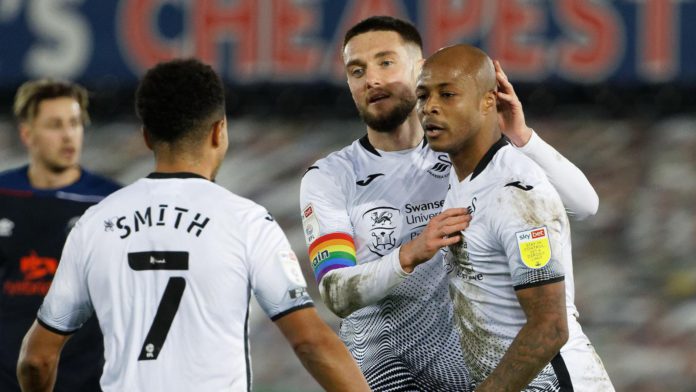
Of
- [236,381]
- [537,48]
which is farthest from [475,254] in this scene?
[537,48]


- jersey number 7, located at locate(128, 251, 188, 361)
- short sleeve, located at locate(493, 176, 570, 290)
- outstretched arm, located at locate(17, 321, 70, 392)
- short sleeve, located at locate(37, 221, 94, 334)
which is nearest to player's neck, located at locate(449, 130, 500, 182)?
short sleeve, located at locate(493, 176, 570, 290)

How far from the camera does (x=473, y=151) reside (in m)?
4.98

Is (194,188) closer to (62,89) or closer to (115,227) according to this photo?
(115,227)

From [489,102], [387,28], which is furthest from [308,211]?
[489,102]

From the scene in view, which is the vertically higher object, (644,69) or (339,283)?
(644,69)

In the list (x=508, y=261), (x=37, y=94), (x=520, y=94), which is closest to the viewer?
(x=508, y=261)

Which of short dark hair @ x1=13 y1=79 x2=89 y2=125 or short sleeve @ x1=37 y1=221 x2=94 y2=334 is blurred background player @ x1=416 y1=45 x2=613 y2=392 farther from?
short dark hair @ x1=13 y1=79 x2=89 y2=125

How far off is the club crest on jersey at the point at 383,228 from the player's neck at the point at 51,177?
89.9 inches

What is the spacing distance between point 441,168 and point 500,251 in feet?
3.08

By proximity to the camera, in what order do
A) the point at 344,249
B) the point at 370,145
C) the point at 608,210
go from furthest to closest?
the point at 608,210 → the point at 370,145 → the point at 344,249

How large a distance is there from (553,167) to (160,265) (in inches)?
66.7

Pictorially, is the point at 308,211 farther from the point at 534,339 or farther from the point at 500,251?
the point at 534,339

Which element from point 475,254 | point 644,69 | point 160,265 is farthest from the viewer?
Answer: point 644,69

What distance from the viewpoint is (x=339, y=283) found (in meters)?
5.38
